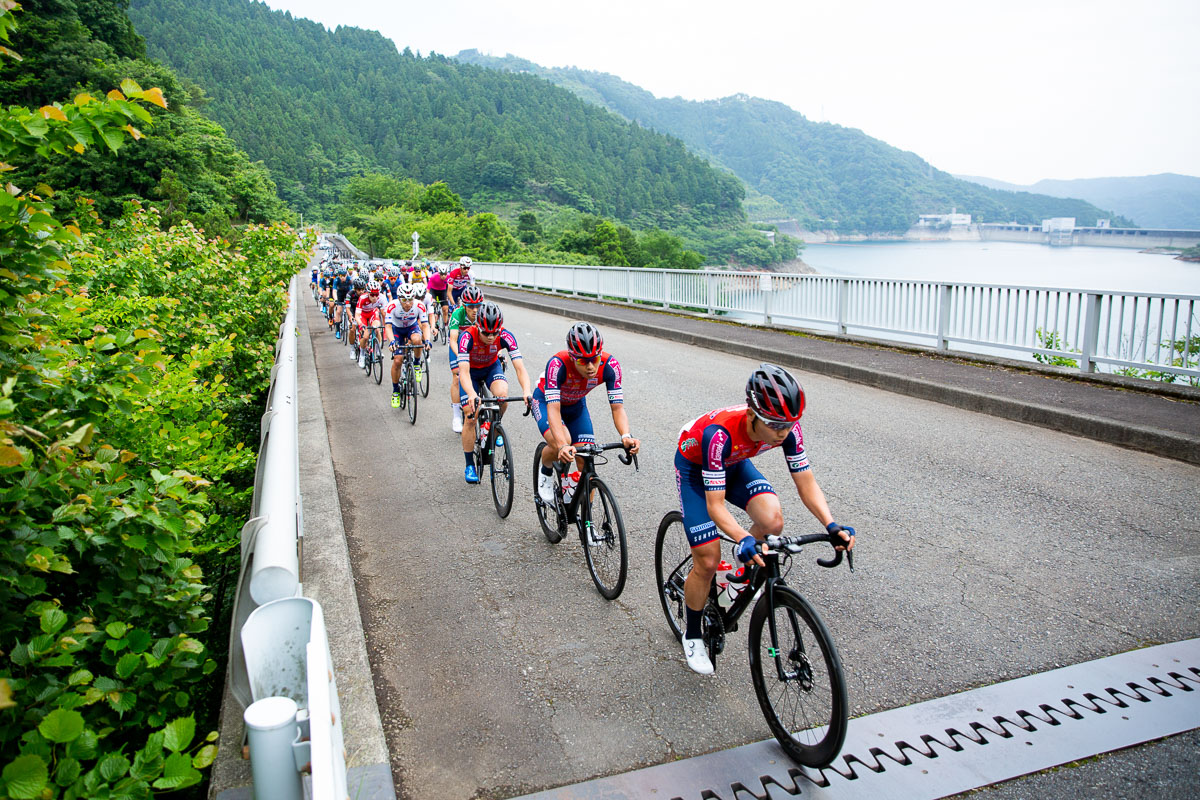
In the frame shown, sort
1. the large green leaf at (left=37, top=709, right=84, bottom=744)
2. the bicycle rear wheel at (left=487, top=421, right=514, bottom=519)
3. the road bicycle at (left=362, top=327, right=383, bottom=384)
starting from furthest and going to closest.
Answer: the road bicycle at (left=362, top=327, right=383, bottom=384) → the bicycle rear wheel at (left=487, top=421, right=514, bottom=519) → the large green leaf at (left=37, top=709, right=84, bottom=744)

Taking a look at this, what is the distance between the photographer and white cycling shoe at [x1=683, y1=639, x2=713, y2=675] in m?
4.13

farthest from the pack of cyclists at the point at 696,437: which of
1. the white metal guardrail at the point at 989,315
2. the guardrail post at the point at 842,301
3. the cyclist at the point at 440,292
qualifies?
the cyclist at the point at 440,292

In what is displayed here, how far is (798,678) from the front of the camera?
3551 millimetres

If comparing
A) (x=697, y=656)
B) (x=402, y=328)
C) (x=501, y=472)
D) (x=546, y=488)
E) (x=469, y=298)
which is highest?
(x=469, y=298)

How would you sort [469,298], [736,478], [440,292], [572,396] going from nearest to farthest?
[736,478] → [572,396] → [469,298] → [440,292]

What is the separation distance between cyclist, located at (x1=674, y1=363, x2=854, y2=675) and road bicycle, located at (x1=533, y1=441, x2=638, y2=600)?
0.83 m

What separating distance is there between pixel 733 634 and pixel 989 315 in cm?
987

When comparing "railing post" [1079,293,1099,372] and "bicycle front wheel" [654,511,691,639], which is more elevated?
"railing post" [1079,293,1099,372]

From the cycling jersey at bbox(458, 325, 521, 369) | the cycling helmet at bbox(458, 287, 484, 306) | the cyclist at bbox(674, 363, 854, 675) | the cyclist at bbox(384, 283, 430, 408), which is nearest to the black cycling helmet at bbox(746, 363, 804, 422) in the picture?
the cyclist at bbox(674, 363, 854, 675)

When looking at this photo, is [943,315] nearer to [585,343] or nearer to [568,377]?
[568,377]

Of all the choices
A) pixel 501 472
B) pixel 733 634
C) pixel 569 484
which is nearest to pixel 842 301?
pixel 501 472

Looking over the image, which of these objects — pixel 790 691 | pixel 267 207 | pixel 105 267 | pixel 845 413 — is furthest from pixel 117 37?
pixel 790 691

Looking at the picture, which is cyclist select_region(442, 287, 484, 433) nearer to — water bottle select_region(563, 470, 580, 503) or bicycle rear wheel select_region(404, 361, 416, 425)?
bicycle rear wheel select_region(404, 361, 416, 425)

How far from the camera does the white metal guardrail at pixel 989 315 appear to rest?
32.6 ft
